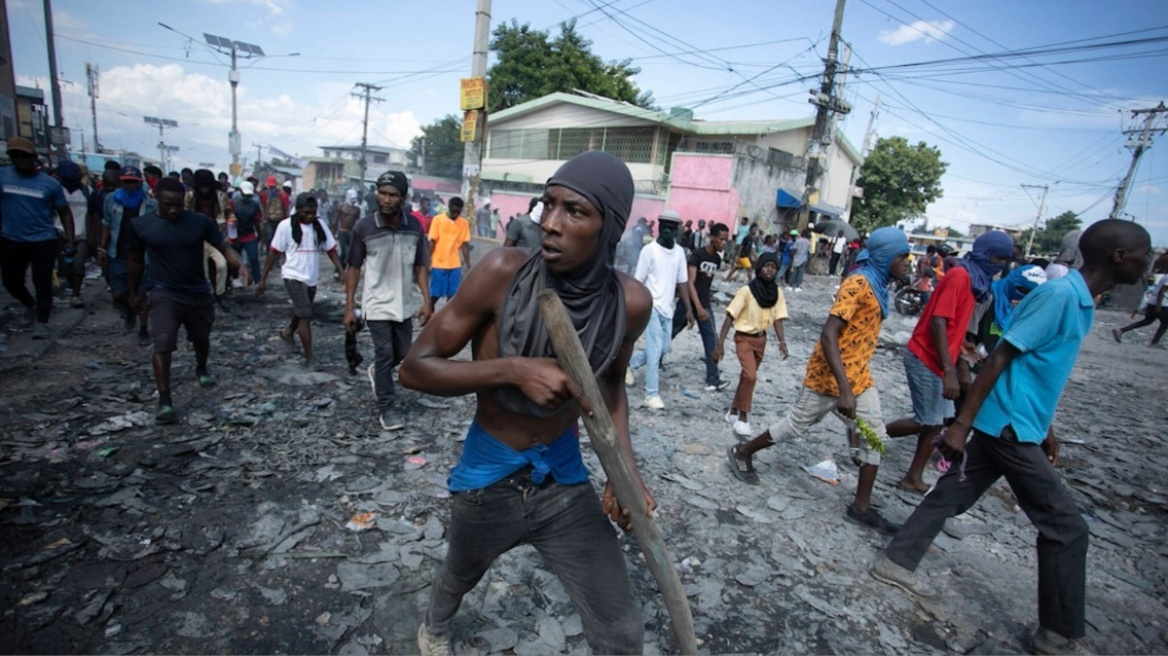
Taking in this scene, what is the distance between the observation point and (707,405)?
5.97 m

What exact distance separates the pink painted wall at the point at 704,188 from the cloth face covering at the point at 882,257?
17.0 meters

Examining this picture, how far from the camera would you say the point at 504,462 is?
1732 millimetres

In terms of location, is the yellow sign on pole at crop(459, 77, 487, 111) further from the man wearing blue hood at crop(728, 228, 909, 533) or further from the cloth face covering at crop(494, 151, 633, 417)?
the cloth face covering at crop(494, 151, 633, 417)

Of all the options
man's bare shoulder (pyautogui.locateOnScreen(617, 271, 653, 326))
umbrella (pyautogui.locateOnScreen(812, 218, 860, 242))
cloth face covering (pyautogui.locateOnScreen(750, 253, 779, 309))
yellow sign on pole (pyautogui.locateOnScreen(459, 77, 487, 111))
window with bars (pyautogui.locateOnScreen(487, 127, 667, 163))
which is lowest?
cloth face covering (pyautogui.locateOnScreen(750, 253, 779, 309))

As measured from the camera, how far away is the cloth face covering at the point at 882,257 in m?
3.60

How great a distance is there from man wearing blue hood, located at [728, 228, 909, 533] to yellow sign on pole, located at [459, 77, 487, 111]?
8.36 m

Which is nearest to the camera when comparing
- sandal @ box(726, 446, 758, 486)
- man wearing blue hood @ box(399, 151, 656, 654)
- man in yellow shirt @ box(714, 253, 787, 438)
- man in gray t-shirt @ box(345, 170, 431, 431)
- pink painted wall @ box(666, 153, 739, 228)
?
man wearing blue hood @ box(399, 151, 656, 654)

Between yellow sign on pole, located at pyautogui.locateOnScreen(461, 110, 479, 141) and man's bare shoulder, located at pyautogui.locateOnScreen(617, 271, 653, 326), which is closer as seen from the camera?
man's bare shoulder, located at pyautogui.locateOnScreen(617, 271, 653, 326)

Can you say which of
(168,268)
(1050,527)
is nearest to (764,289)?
(1050,527)

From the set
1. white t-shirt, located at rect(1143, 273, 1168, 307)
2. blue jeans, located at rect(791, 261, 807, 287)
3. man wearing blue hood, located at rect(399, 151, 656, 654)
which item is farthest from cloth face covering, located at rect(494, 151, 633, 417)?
blue jeans, located at rect(791, 261, 807, 287)

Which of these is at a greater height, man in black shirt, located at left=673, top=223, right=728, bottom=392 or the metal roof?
the metal roof

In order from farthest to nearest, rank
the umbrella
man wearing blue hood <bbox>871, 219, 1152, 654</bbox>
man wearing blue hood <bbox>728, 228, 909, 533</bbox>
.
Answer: the umbrella → man wearing blue hood <bbox>728, 228, 909, 533</bbox> → man wearing blue hood <bbox>871, 219, 1152, 654</bbox>

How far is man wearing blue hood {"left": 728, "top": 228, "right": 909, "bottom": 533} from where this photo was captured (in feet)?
11.7

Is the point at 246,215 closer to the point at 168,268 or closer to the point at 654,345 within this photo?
the point at 168,268
